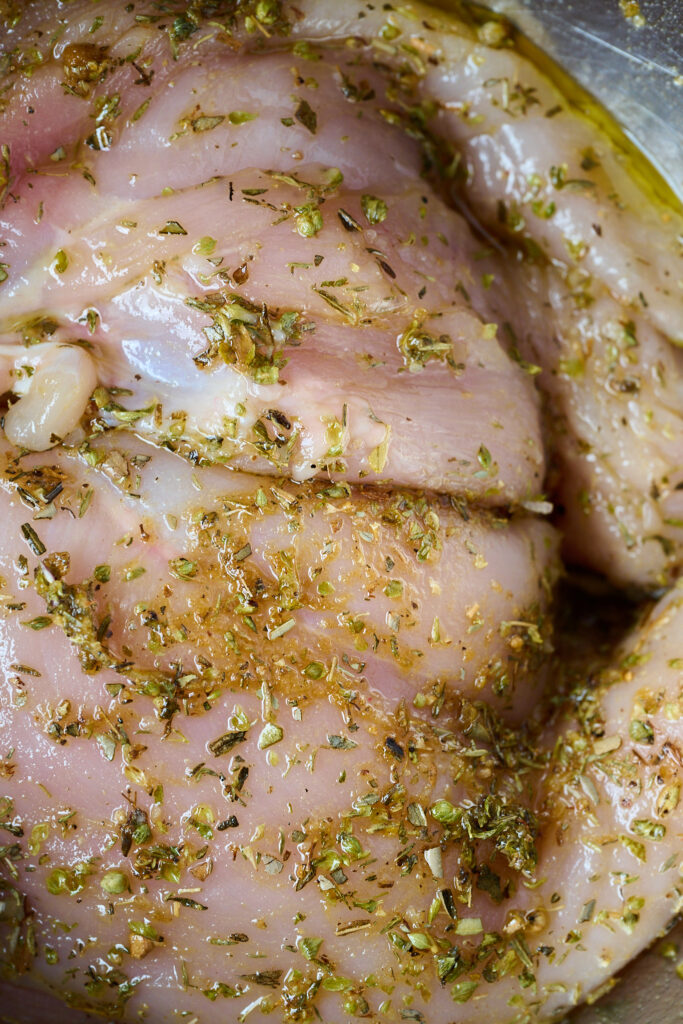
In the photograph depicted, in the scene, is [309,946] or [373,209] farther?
[373,209]

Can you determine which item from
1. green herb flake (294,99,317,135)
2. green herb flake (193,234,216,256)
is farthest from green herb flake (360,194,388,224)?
green herb flake (193,234,216,256)

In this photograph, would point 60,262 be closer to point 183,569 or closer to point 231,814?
point 183,569

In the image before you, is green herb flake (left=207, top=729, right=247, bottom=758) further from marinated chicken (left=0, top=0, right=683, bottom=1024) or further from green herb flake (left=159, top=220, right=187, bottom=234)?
green herb flake (left=159, top=220, right=187, bottom=234)

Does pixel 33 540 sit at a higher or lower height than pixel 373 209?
lower

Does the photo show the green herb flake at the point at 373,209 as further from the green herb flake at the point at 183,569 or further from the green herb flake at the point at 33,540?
the green herb flake at the point at 33,540

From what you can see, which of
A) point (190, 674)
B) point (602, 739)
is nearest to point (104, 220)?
point (190, 674)

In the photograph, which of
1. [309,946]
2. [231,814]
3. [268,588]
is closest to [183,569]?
[268,588]

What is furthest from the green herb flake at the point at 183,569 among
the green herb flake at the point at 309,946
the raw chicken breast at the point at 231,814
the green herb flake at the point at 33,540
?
the green herb flake at the point at 309,946

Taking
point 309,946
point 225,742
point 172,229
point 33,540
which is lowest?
point 309,946
